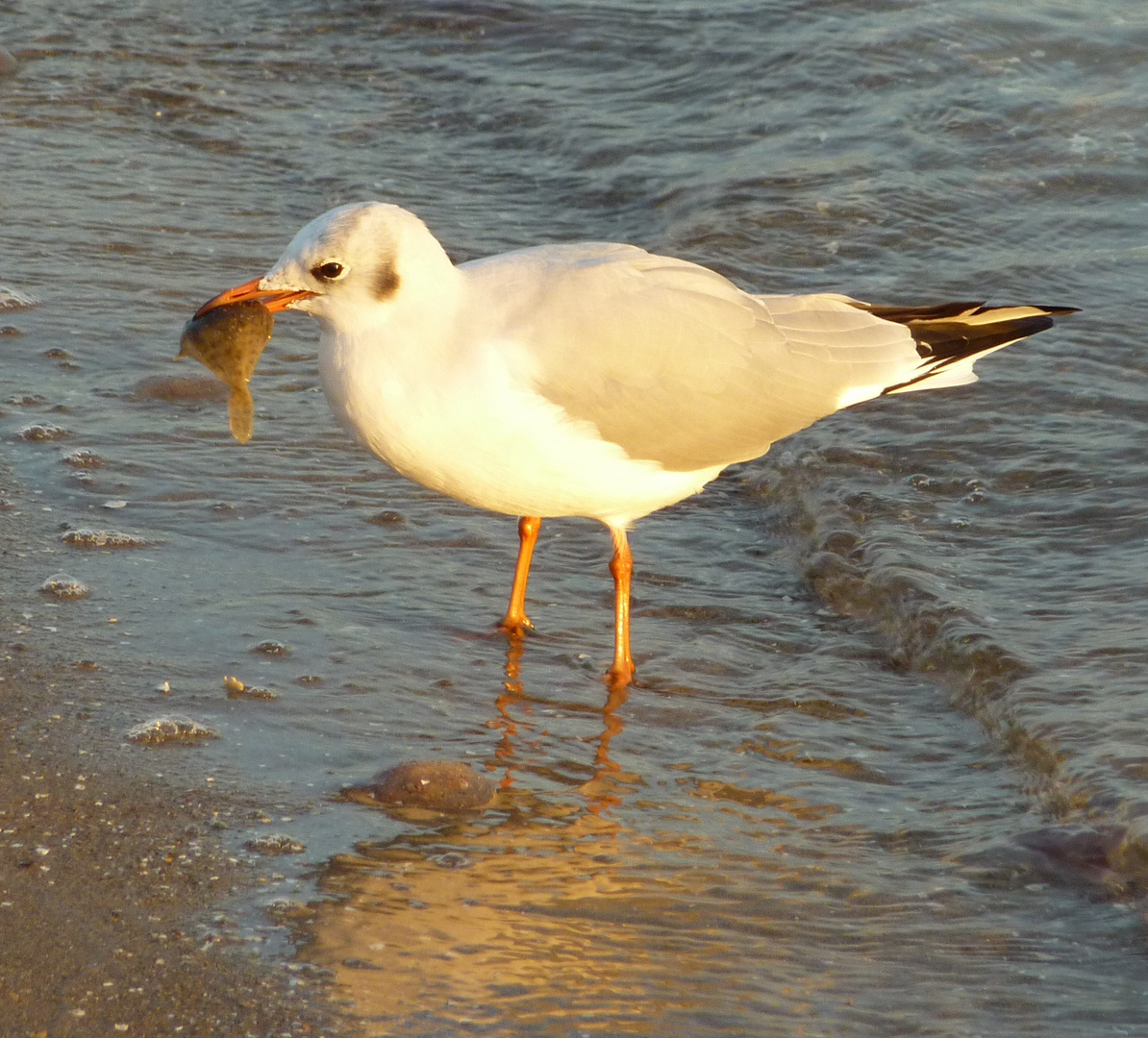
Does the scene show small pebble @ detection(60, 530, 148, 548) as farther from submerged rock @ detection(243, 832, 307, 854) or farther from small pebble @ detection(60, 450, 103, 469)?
submerged rock @ detection(243, 832, 307, 854)

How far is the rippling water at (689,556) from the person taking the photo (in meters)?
3.41

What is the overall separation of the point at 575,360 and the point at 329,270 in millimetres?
682

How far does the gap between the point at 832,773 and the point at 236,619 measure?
5.55 feet

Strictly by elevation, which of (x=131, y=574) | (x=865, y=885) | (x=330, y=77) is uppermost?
(x=330, y=77)

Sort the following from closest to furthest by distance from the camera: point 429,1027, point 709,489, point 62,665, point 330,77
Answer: point 429,1027 < point 62,665 < point 709,489 < point 330,77

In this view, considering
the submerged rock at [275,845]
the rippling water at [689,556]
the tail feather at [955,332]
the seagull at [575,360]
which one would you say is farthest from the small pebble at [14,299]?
the submerged rock at [275,845]

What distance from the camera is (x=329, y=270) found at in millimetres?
4129

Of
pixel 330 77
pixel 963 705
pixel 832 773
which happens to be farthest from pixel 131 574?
pixel 330 77

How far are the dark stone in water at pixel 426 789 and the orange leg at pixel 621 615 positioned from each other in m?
0.82

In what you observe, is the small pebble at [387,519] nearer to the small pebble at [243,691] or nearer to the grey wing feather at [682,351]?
the grey wing feather at [682,351]

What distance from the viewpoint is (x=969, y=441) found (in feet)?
20.3

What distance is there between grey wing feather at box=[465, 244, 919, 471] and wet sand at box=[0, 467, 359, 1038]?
4.61 feet

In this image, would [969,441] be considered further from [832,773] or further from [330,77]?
[330,77]

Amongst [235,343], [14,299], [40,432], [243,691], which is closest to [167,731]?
[243,691]
